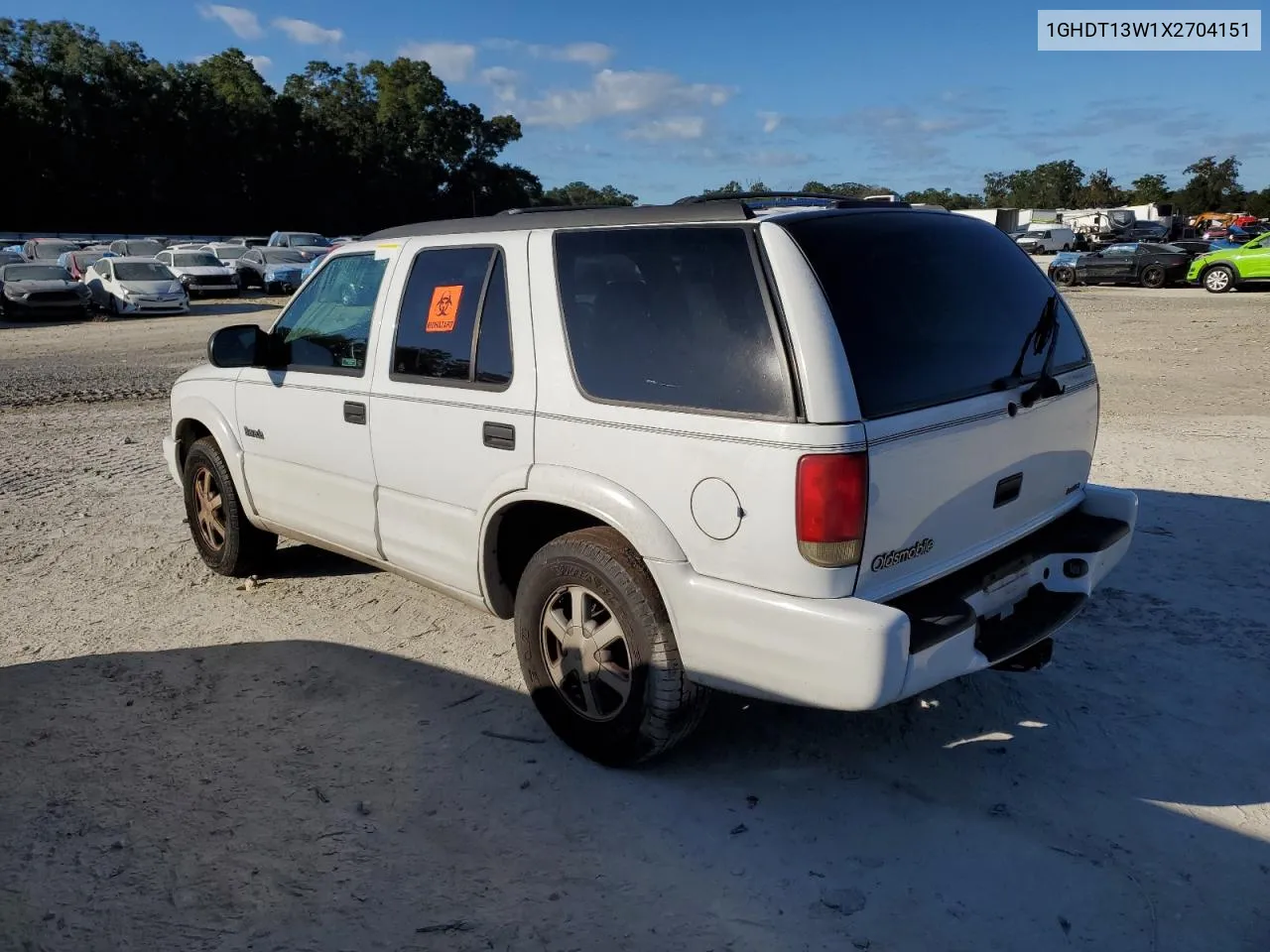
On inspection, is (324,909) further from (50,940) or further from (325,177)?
(325,177)

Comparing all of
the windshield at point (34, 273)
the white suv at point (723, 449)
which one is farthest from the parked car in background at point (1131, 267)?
the white suv at point (723, 449)

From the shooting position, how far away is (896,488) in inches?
116

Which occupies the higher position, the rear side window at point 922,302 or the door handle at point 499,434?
the rear side window at point 922,302

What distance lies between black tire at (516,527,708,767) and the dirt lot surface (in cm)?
15

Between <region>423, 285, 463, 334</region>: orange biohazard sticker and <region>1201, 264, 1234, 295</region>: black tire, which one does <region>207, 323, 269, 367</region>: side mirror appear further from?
<region>1201, 264, 1234, 295</region>: black tire

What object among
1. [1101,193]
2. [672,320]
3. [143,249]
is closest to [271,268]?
[143,249]

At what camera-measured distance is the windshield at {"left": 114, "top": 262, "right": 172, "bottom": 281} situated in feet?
84.2

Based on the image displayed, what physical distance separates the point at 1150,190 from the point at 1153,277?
7945 cm

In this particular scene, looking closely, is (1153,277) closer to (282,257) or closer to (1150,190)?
(282,257)

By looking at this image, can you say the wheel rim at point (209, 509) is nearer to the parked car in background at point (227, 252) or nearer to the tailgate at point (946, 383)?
the tailgate at point (946, 383)

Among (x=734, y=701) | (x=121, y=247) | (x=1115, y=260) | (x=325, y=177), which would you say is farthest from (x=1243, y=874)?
(x=325, y=177)

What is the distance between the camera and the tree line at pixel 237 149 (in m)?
60.0

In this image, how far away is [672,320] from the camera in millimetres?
3260

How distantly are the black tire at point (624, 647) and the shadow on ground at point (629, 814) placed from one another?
162 mm
